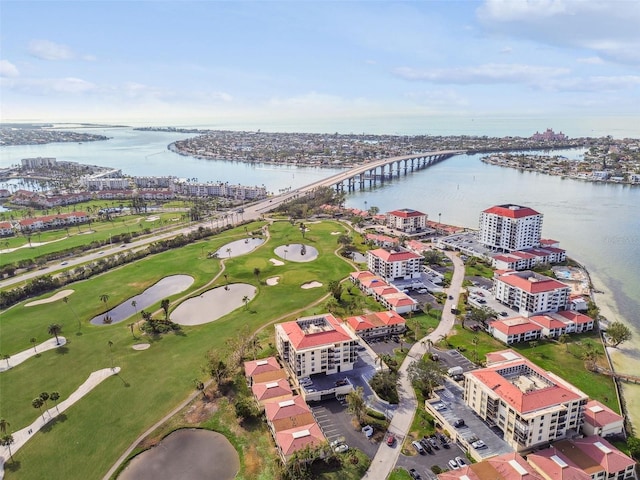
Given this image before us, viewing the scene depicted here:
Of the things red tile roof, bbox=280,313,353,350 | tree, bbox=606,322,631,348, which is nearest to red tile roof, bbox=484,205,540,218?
A: tree, bbox=606,322,631,348

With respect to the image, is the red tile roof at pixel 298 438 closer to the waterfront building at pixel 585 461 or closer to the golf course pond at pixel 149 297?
the waterfront building at pixel 585 461

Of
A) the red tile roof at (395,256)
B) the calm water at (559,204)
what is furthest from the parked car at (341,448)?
the calm water at (559,204)

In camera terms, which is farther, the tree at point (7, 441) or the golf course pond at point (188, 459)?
the tree at point (7, 441)

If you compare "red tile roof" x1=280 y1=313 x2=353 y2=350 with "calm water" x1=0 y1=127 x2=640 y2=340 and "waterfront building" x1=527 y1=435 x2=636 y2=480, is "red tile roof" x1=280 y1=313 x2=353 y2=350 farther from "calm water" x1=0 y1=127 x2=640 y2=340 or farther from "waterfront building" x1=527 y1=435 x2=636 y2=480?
"calm water" x1=0 y1=127 x2=640 y2=340

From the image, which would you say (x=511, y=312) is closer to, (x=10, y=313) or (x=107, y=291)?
(x=107, y=291)

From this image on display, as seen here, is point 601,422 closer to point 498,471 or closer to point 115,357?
point 498,471

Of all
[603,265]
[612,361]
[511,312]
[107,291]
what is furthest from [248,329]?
[603,265]
